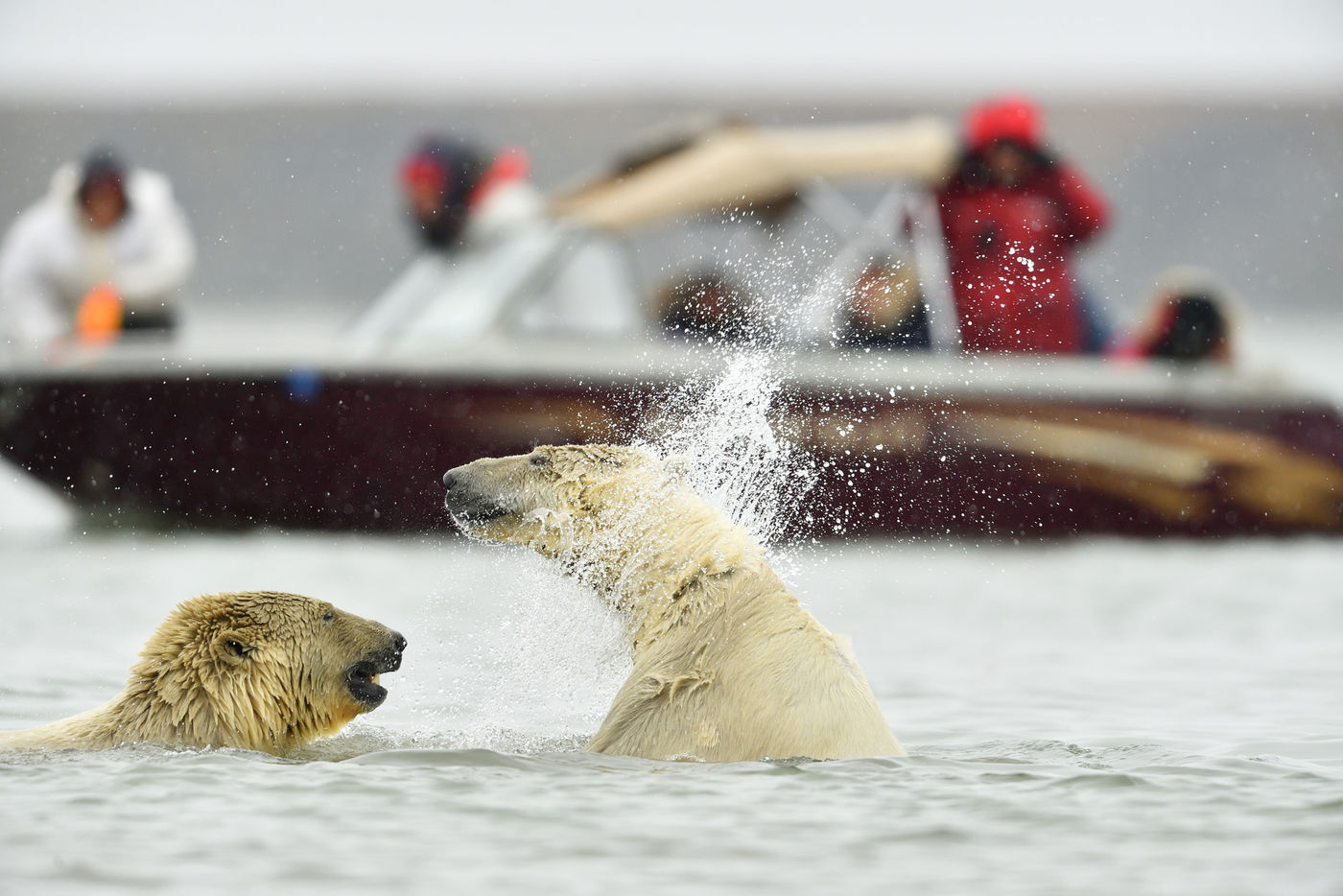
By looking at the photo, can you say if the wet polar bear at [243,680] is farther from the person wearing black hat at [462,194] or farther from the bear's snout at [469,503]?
the person wearing black hat at [462,194]

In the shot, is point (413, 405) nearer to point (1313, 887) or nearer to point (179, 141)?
point (1313, 887)

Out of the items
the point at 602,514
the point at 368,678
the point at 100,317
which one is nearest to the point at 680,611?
the point at 602,514

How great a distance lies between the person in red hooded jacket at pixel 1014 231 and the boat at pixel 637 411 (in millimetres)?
253

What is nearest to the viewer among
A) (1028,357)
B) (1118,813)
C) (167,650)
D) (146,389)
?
(1118,813)

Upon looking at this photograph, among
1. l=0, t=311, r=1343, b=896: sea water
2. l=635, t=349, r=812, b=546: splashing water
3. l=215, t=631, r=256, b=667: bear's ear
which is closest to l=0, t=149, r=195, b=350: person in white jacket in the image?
l=0, t=311, r=1343, b=896: sea water

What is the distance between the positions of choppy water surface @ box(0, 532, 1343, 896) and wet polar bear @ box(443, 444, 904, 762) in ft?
0.48

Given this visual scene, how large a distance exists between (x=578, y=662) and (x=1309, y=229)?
68.6 metres

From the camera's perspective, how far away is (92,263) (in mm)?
13078

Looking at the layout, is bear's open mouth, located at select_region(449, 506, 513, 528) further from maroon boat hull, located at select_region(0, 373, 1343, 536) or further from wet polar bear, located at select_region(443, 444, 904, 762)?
maroon boat hull, located at select_region(0, 373, 1343, 536)

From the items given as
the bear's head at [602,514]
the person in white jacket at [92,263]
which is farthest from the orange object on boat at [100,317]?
the bear's head at [602,514]

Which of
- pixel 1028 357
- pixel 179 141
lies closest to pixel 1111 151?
pixel 179 141

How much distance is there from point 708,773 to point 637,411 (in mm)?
6142

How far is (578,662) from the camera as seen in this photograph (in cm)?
646

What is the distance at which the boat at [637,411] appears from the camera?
11359 millimetres
